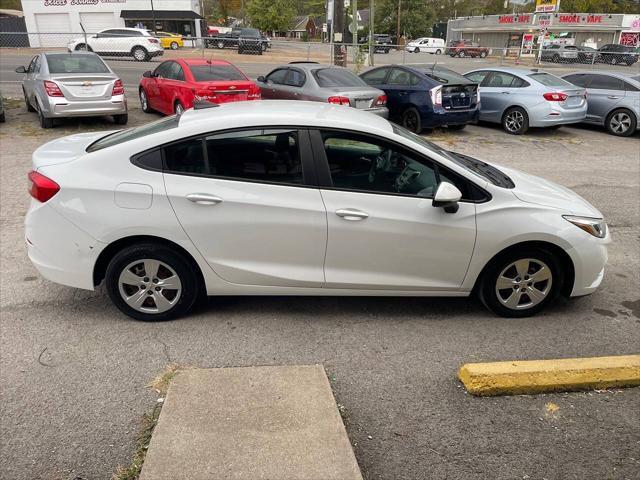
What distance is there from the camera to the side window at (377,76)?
13250 millimetres

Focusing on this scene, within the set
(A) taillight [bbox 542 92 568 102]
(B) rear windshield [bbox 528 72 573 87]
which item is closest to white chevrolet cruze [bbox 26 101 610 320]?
(A) taillight [bbox 542 92 568 102]

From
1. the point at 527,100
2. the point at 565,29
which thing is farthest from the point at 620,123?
the point at 565,29

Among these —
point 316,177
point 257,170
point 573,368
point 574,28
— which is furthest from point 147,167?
point 574,28

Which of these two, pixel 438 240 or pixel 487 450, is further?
pixel 438 240

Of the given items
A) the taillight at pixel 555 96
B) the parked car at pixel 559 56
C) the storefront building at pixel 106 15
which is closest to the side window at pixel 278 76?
the taillight at pixel 555 96

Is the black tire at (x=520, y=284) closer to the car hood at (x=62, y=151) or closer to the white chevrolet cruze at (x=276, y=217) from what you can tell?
the white chevrolet cruze at (x=276, y=217)

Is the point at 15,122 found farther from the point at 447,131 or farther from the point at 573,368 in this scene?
the point at 573,368

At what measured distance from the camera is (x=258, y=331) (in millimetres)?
4051

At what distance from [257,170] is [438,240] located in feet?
4.62

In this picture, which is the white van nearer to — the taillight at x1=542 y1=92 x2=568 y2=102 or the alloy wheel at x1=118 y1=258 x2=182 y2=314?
the taillight at x1=542 y1=92 x2=568 y2=102

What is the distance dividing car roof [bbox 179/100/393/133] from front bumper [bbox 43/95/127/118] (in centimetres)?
767

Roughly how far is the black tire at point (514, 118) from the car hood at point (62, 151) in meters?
11.0

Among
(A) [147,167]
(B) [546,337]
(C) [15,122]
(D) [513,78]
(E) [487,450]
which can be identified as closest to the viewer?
(E) [487,450]

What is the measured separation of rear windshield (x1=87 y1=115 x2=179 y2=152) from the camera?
4.10 m
